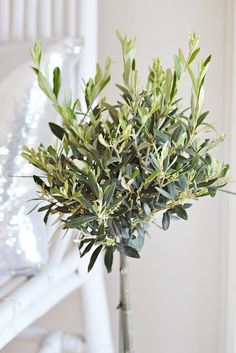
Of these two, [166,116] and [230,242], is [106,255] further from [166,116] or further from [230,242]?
[230,242]

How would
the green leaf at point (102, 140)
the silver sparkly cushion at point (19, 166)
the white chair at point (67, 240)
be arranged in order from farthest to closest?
the white chair at point (67, 240) → the silver sparkly cushion at point (19, 166) → the green leaf at point (102, 140)

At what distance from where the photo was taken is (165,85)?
0.66 m

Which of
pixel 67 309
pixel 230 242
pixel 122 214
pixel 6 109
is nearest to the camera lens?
pixel 122 214

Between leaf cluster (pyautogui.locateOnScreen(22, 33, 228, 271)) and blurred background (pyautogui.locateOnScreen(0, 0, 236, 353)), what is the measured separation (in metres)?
0.32

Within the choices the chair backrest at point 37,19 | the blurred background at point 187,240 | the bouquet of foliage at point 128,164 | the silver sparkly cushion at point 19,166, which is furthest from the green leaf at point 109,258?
the chair backrest at point 37,19

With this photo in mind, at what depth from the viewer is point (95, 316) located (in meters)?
1.04

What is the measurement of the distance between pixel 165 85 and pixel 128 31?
1.47 feet

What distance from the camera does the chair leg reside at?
1.03 meters

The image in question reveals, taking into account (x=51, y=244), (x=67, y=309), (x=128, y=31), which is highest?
(x=128, y=31)

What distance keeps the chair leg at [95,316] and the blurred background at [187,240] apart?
12 cm

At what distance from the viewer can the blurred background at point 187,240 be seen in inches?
39.3

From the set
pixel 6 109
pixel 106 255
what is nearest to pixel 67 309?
pixel 6 109

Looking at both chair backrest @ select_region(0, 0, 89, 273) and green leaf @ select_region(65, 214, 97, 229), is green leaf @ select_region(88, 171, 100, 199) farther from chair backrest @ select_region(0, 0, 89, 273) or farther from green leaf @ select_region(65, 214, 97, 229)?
chair backrest @ select_region(0, 0, 89, 273)

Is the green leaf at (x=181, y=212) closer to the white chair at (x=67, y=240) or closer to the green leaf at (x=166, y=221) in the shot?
the green leaf at (x=166, y=221)
